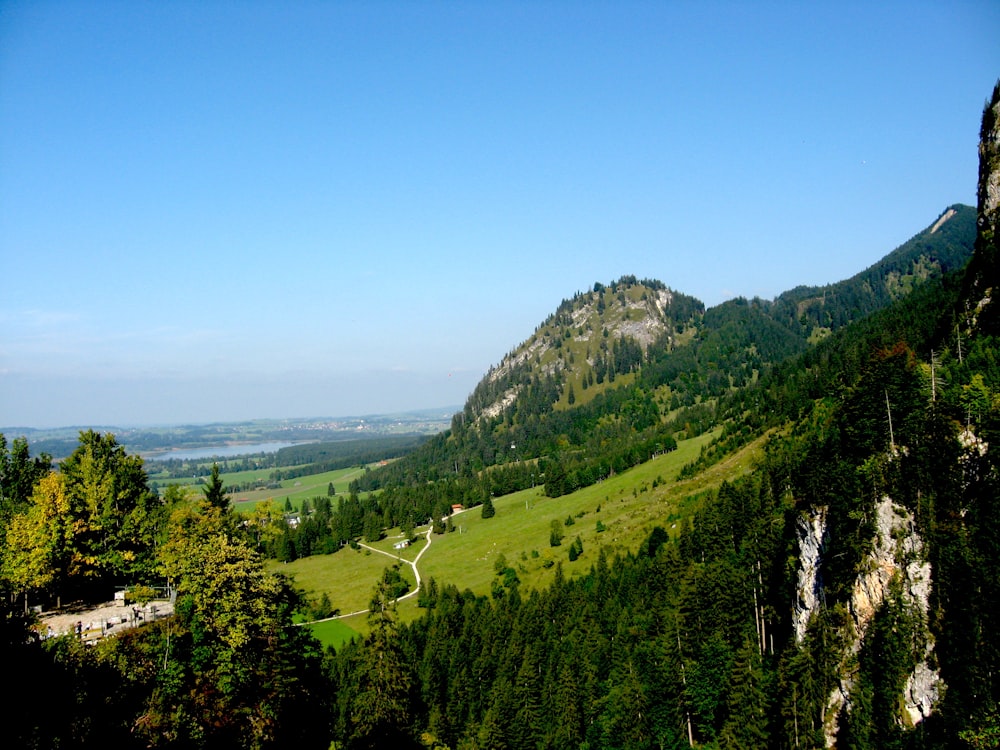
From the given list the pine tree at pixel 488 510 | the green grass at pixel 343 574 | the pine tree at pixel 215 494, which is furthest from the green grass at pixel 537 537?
the pine tree at pixel 215 494

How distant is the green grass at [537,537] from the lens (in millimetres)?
119000

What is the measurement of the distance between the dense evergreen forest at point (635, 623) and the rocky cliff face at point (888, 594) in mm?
177

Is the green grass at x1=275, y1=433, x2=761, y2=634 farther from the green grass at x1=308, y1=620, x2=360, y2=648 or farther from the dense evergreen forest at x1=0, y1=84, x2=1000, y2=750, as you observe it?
the dense evergreen forest at x1=0, y1=84, x2=1000, y2=750

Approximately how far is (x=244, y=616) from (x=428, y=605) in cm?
7794

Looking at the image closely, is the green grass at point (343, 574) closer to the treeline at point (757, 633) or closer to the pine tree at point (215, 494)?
the treeline at point (757, 633)

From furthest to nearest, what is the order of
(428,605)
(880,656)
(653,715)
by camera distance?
(428,605), (653,715), (880,656)

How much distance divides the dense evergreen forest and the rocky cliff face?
18 centimetres

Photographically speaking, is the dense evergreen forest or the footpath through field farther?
the footpath through field

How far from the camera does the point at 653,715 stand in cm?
6612

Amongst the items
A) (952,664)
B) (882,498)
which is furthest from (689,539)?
(952,664)

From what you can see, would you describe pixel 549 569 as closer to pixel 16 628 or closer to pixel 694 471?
pixel 694 471

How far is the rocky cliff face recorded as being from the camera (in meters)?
48.2

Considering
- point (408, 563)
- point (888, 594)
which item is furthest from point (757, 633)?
point (408, 563)

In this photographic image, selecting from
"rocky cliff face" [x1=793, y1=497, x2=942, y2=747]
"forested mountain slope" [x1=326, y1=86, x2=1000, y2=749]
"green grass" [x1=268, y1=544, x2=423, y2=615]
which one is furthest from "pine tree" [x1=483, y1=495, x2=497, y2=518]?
"rocky cliff face" [x1=793, y1=497, x2=942, y2=747]
